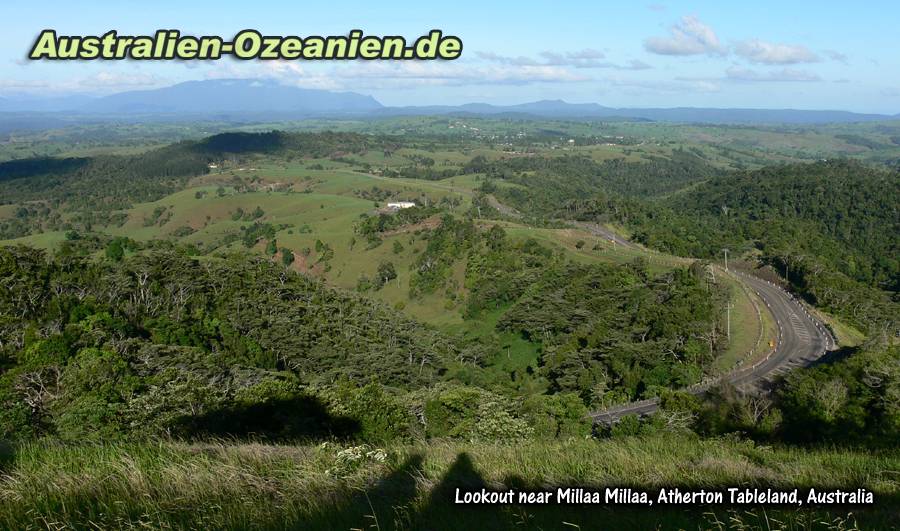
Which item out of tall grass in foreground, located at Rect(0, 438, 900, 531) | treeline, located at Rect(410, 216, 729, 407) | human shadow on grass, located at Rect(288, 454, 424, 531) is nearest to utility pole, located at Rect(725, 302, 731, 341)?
treeline, located at Rect(410, 216, 729, 407)

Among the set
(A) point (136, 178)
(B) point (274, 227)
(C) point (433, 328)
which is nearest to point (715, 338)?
(C) point (433, 328)

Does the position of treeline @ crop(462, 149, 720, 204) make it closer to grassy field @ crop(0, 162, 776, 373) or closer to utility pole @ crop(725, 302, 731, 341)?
grassy field @ crop(0, 162, 776, 373)

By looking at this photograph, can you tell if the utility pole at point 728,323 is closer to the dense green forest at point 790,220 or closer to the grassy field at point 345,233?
the grassy field at point 345,233

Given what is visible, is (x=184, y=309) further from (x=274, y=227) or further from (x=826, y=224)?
(x=826, y=224)

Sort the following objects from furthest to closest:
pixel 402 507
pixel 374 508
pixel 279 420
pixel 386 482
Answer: pixel 279 420
pixel 386 482
pixel 374 508
pixel 402 507

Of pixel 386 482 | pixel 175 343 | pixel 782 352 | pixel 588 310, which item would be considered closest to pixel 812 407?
pixel 782 352

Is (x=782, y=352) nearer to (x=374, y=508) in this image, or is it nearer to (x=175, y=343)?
(x=175, y=343)
